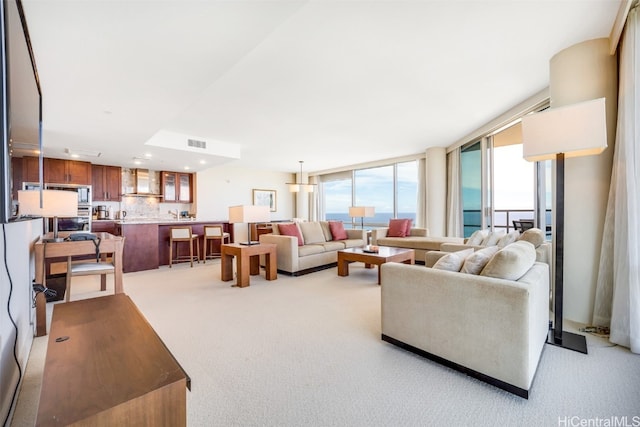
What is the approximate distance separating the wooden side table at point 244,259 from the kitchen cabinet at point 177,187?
3729mm

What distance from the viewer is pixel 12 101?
3.59 feet

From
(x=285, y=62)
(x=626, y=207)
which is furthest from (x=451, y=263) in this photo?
(x=285, y=62)

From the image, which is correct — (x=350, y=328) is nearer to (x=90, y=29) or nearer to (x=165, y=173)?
(x=90, y=29)

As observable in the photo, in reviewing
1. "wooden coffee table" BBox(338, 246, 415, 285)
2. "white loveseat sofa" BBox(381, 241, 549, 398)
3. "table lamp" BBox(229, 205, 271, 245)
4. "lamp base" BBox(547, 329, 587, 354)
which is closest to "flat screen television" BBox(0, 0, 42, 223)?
"white loveseat sofa" BBox(381, 241, 549, 398)

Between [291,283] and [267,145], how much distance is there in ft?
10.1

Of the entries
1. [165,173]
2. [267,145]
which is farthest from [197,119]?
[165,173]

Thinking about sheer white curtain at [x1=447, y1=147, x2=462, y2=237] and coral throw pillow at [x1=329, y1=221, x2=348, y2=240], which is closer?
coral throw pillow at [x1=329, y1=221, x2=348, y2=240]

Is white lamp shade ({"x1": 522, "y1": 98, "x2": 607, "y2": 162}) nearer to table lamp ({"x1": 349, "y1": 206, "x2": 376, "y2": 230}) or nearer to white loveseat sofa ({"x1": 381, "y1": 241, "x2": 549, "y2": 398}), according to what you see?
white loveseat sofa ({"x1": 381, "y1": 241, "x2": 549, "y2": 398})

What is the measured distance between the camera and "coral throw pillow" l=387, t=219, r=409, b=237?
18.9ft

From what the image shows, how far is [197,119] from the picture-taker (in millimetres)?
4195

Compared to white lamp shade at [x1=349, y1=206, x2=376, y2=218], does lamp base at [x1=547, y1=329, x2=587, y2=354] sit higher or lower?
lower

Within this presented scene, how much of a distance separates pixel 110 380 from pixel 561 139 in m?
2.89

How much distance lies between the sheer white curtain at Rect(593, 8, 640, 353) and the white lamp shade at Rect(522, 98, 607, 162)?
26 centimetres

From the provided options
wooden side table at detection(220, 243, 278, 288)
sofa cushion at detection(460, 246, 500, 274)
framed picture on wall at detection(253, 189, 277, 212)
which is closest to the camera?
sofa cushion at detection(460, 246, 500, 274)
